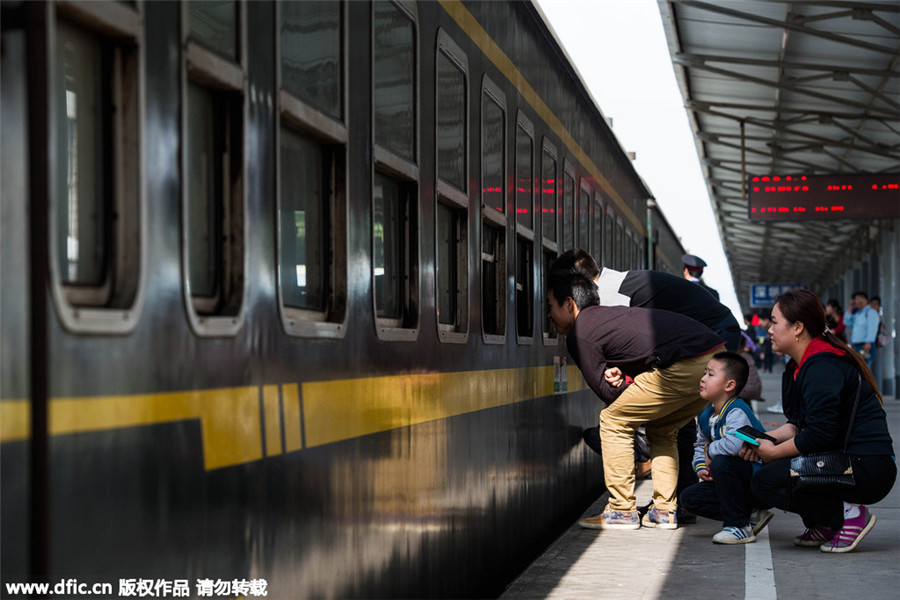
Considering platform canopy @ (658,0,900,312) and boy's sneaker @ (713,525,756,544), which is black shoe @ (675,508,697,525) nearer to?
boy's sneaker @ (713,525,756,544)

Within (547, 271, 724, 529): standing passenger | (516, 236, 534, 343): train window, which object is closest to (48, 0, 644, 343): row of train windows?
(516, 236, 534, 343): train window

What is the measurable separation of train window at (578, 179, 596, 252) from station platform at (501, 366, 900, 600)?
2.27 meters

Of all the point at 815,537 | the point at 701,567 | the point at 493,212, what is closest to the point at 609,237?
the point at 815,537

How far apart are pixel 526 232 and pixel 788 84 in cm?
1278

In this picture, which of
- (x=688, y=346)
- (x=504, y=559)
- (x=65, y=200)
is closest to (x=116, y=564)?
(x=65, y=200)

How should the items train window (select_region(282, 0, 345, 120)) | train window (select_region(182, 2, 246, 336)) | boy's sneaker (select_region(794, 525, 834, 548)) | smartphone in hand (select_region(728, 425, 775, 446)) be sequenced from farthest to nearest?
boy's sneaker (select_region(794, 525, 834, 548)) < smartphone in hand (select_region(728, 425, 775, 446)) < train window (select_region(282, 0, 345, 120)) < train window (select_region(182, 2, 246, 336))

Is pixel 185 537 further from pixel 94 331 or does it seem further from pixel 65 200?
pixel 65 200

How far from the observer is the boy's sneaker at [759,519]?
7.01m

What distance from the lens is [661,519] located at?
7.51 m

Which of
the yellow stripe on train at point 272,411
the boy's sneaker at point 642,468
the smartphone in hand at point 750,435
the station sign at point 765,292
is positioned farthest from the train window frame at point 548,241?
the station sign at point 765,292

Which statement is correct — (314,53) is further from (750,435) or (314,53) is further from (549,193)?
(549,193)

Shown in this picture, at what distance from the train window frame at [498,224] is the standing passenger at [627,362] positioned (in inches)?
37.9

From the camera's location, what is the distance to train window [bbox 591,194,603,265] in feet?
31.9

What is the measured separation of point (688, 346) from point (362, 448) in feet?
12.1
